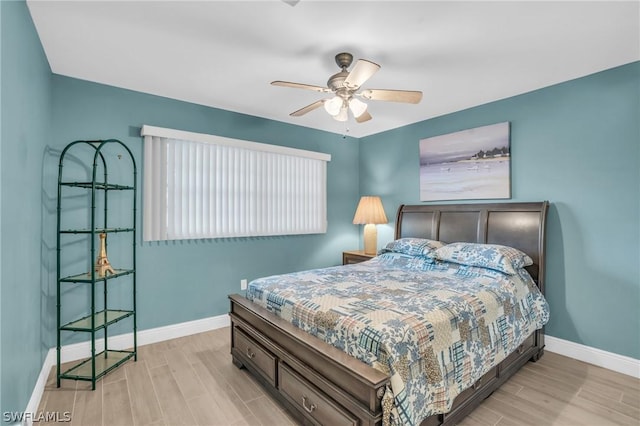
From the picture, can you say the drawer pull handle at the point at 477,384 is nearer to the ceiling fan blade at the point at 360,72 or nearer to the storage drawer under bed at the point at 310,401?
the storage drawer under bed at the point at 310,401

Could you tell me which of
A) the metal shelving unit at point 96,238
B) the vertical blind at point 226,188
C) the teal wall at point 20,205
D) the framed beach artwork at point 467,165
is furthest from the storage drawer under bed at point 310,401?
the framed beach artwork at point 467,165

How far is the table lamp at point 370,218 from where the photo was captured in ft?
14.3

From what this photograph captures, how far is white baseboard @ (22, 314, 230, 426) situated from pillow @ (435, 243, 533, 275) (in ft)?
8.49

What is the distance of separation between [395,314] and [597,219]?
2.29m

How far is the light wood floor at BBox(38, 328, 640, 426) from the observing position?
2018 millimetres

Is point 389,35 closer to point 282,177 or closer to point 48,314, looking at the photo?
point 282,177

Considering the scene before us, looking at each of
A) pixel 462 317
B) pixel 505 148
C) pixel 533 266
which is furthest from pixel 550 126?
pixel 462 317

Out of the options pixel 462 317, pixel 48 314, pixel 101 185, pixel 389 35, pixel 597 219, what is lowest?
pixel 48 314

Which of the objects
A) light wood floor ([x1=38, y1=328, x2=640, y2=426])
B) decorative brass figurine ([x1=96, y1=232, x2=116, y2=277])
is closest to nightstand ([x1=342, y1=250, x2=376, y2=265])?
light wood floor ([x1=38, y1=328, x2=640, y2=426])

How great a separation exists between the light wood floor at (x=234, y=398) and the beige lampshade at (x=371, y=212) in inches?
90.7

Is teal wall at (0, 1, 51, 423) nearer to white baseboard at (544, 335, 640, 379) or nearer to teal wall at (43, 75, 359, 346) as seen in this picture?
teal wall at (43, 75, 359, 346)

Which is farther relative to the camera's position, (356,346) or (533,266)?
(533,266)

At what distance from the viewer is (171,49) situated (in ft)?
7.87

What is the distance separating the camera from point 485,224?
3369 mm
